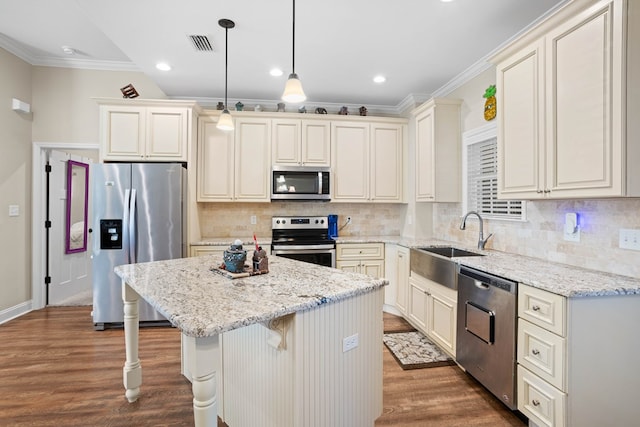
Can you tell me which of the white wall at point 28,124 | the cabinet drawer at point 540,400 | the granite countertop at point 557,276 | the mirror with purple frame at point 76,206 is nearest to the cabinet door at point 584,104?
the granite countertop at point 557,276

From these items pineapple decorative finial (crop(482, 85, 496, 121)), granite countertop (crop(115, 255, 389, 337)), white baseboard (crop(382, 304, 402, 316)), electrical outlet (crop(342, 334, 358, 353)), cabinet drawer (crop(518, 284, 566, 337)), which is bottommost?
white baseboard (crop(382, 304, 402, 316))

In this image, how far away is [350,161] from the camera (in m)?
4.23

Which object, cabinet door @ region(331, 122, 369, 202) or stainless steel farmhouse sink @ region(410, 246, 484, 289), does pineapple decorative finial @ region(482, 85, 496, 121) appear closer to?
stainless steel farmhouse sink @ region(410, 246, 484, 289)

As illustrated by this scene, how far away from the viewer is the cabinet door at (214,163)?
3.98 meters

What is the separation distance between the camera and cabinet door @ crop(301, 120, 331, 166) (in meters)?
4.13

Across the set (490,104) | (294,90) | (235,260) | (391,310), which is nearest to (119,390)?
(235,260)

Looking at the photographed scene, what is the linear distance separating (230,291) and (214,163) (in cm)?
280

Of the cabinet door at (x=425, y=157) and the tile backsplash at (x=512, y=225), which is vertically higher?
the cabinet door at (x=425, y=157)

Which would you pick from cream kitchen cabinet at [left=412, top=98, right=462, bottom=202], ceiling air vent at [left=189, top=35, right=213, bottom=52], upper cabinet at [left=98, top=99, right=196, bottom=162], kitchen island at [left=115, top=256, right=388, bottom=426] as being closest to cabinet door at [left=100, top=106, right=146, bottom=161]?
upper cabinet at [left=98, top=99, right=196, bottom=162]

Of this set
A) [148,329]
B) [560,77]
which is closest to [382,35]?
[560,77]

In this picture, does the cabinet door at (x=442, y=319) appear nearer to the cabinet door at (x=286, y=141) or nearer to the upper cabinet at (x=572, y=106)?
the upper cabinet at (x=572, y=106)

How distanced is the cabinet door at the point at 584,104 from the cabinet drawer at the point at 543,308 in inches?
24.7

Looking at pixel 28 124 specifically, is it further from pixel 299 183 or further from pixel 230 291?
pixel 230 291

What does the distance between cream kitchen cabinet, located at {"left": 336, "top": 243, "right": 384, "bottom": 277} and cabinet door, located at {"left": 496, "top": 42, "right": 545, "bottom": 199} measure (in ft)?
5.79
